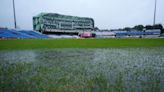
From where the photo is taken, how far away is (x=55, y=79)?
16.3 feet

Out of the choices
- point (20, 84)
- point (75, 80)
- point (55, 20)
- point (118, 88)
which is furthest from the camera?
point (55, 20)

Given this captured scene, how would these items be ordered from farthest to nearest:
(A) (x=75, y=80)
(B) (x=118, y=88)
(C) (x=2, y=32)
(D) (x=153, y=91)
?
(C) (x=2, y=32)
(A) (x=75, y=80)
(B) (x=118, y=88)
(D) (x=153, y=91)

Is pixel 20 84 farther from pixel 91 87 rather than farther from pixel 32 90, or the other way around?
pixel 91 87

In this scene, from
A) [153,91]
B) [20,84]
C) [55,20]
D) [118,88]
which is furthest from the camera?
[55,20]

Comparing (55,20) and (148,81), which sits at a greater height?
(55,20)

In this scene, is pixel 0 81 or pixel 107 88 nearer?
pixel 107 88

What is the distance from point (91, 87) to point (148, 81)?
64.0 inches

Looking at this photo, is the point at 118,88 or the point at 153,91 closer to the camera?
the point at 153,91

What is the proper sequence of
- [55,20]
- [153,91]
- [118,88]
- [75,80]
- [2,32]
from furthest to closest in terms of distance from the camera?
[55,20], [2,32], [75,80], [118,88], [153,91]

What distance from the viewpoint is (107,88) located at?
399 centimetres

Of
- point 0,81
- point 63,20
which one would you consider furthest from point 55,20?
point 0,81

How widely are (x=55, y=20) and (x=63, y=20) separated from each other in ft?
15.5

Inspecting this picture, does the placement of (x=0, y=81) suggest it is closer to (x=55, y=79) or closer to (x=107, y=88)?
(x=55, y=79)

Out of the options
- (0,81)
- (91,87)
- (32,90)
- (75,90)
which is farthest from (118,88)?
(0,81)
